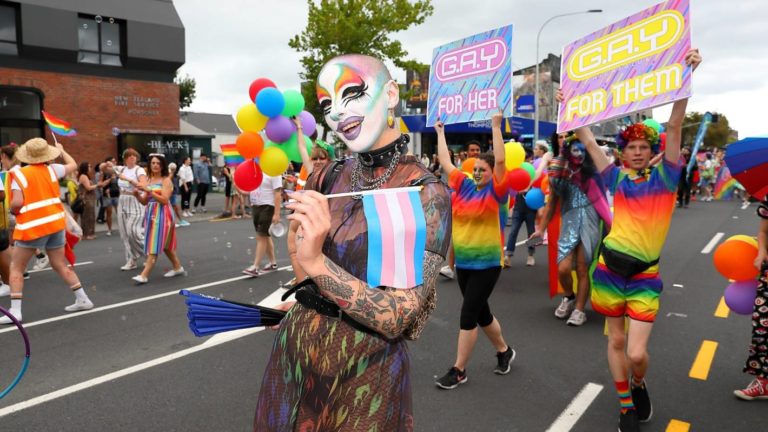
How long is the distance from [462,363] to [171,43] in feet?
79.5

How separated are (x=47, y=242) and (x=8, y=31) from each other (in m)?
20.0

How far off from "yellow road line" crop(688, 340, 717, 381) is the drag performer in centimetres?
110

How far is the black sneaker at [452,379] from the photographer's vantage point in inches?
155

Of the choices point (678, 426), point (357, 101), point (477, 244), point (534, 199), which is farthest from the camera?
point (534, 199)

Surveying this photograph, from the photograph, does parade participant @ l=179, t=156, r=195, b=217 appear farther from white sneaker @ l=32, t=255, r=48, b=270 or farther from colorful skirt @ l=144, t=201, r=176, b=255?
colorful skirt @ l=144, t=201, r=176, b=255

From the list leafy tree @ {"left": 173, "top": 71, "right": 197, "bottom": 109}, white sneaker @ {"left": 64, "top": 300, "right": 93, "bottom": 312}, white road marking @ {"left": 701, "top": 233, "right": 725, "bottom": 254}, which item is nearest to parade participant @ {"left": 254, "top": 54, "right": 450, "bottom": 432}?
white sneaker @ {"left": 64, "top": 300, "right": 93, "bottom": 312}

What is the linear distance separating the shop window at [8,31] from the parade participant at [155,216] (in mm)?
18116

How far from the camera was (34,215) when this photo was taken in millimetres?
5543

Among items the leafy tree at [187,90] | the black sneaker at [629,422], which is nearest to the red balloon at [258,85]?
the black sneaker at [629,422]

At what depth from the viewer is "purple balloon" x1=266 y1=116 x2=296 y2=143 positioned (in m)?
3.65

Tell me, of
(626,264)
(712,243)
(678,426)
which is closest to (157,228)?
(626,264)

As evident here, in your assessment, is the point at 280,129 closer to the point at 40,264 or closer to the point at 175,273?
the point at 175,273

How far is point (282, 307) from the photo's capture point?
193 centimetres

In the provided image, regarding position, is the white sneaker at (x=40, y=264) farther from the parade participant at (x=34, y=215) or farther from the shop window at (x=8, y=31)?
the shop window at (x=8, y=31)
